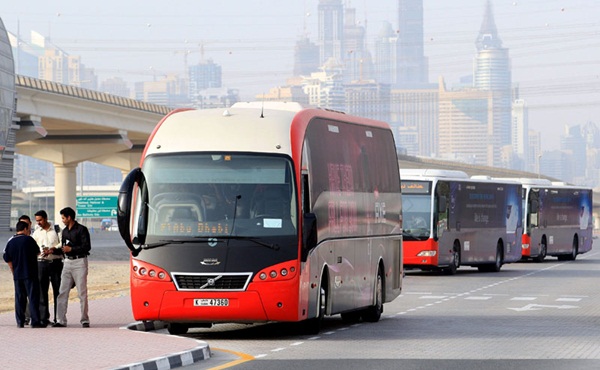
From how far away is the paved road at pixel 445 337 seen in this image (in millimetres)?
16297

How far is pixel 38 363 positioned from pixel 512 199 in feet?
114

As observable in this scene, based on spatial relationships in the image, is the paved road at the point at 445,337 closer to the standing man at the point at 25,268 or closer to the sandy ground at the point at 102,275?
the standing man at the point at 25,268

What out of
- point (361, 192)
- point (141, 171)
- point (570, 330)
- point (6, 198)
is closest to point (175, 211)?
Result: point (141, 171)

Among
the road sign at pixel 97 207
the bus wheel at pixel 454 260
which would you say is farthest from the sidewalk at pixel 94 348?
the road sign at pixel 97 207

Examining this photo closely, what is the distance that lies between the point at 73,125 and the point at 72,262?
6269 centimetres

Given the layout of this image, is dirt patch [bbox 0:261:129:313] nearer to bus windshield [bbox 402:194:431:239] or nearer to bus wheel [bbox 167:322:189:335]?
bus windshield [bbox 402:194:431:239]

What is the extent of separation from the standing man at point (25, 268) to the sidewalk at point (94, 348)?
325 millimetres

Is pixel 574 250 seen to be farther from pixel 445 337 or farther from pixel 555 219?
pixel 445 337

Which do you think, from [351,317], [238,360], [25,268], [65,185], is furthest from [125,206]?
[65,185]

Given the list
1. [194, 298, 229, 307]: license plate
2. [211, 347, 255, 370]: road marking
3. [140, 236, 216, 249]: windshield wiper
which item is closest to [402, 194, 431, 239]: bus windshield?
[140, 236, 216, 249]: windshield wiper

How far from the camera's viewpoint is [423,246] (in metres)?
39.9

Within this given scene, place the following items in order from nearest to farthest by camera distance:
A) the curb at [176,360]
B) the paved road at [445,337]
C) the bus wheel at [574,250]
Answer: the curb at [176,360] < the paved road at [445,337] < the bus wheel at [574,250]

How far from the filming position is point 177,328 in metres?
20.5

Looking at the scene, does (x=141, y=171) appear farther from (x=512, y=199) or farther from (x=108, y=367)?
(x=512, y=199)
